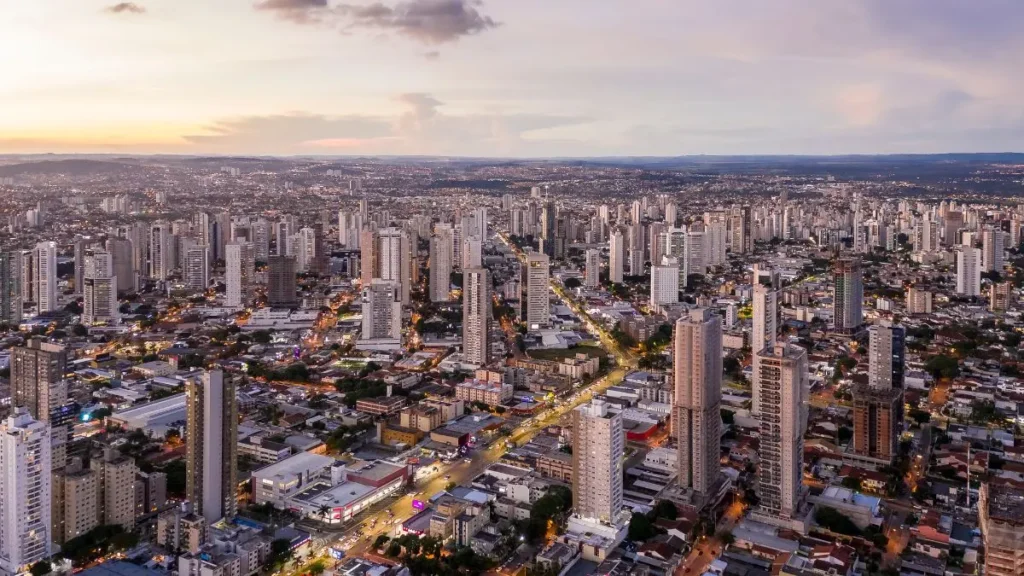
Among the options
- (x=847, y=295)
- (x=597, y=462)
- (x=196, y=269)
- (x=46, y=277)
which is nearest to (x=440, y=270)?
(x=196, y=269)

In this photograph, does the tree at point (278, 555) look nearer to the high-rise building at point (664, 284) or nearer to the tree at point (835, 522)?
the tree at point (835, 522)

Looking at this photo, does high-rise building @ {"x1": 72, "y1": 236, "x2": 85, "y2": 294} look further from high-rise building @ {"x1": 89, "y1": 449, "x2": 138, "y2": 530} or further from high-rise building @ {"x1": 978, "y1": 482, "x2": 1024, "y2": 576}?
high-rise building @ {"x1": 978, "y1": 482, "x2": 1024, "y2": 576}

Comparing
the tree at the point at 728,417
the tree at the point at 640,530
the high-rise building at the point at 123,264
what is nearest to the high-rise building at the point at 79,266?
the high-rise building at the point at 123,264

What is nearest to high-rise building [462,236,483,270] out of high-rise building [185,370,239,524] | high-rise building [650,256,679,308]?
high-rise building [650,256,679,308]

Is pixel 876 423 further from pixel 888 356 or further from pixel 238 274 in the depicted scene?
pixel 238 274

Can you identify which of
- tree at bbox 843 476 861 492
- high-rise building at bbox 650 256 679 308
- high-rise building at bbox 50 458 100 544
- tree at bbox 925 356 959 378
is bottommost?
tree at bbox 843 476 861 492

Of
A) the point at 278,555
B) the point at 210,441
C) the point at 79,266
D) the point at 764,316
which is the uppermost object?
the point at 79,266

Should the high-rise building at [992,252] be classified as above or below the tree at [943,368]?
above
